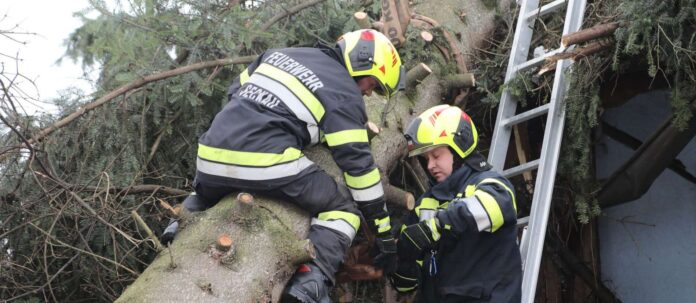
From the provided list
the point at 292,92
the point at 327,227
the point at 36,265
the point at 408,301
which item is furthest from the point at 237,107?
the point at 408,301

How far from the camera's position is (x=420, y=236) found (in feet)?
12.9

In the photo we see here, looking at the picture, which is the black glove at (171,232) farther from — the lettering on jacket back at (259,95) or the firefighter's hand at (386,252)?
the firefighter's hand at (386,252)

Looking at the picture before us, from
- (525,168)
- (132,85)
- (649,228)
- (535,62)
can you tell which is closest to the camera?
(132,85)

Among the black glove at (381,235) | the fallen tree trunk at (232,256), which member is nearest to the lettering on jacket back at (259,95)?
the fallen tree trunk at (232,256)

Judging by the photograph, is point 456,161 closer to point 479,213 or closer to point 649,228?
point 479,213

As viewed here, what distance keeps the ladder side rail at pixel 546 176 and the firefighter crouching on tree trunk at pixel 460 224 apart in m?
0.35

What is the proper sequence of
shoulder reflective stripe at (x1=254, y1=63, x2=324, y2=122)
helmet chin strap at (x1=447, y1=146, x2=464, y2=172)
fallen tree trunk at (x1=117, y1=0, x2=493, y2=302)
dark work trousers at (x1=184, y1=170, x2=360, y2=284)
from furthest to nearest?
helmet chin strap at (x1=447, y1=146, x2=464, y2=172), shoulder reflective stripe at (x1=254, y1=63, x2=324, y2=122), dark work trousers at (x1=184, y1=170, x2=360, y2=284), fallen tree trunk at (x1=117, y1=0, x2=493, y2=302)

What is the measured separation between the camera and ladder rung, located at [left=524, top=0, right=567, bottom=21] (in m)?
5.35

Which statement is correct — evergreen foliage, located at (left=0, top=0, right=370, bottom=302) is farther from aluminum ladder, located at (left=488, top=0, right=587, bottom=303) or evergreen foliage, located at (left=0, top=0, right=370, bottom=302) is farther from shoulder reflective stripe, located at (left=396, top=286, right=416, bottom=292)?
shoulder reflective stripe, located at (left=396, top=286, right=416, bottom=292)

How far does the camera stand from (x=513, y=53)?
534 cm

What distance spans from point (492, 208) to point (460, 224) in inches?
6.9

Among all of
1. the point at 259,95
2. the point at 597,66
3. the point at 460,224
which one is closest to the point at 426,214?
the point at 460,224

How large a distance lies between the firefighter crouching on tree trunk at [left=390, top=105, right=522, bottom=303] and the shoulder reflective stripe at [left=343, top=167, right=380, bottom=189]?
13.4 inches

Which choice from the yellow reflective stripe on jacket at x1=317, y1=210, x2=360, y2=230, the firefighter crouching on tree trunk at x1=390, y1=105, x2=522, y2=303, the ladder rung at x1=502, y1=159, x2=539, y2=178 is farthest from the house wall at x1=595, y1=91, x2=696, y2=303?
the yellow reflective stripe on jacket at x1=317, y1=210, x2=360, y2=230
